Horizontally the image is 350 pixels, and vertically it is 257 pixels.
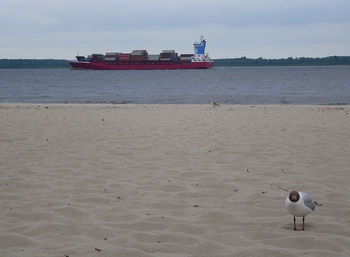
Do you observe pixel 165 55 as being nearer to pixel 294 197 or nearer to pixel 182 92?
pixel 182 92

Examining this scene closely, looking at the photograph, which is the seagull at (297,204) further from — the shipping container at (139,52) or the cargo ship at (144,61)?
the shipping container at (139,52)

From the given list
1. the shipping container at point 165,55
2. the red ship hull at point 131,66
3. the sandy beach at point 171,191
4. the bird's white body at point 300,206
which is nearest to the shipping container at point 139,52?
the red ship hull at point 131,66

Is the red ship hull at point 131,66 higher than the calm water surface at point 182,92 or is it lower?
higher

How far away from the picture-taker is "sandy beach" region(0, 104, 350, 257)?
370 centimetres

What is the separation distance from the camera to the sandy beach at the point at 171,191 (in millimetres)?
3697

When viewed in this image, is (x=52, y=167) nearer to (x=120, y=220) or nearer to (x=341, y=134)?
(x=120, y=220)

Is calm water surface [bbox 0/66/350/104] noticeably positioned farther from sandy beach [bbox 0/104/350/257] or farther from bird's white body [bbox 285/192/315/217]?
bird's white body [bbox 285/192/315/217]

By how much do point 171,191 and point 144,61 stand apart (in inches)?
4334

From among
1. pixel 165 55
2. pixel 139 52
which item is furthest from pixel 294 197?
pixel 139 52

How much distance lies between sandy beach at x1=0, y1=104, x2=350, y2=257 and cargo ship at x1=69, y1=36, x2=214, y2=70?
339 feet

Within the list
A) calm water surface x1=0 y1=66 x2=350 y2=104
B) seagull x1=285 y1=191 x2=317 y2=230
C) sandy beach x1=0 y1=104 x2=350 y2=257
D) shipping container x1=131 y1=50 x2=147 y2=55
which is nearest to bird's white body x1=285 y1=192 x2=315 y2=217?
seagull x1=285 y1=191 x2=317 y2=230

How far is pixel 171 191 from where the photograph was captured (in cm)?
530

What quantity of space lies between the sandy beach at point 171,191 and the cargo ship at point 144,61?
103306mm

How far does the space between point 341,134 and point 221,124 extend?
128 inches
